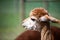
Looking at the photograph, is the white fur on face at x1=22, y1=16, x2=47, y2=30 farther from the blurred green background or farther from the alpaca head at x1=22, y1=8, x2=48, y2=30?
the blurred green background

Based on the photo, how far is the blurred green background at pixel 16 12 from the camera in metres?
1.64

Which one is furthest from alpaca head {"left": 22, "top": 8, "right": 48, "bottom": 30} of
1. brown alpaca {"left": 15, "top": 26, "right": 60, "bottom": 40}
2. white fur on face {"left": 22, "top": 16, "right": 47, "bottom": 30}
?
brown alpaca {"left": 15, "top": 26, "right": 60, "bottom": 40}

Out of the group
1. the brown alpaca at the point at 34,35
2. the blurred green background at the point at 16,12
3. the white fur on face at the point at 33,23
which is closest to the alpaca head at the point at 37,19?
the white fur on face at the point at 33,23

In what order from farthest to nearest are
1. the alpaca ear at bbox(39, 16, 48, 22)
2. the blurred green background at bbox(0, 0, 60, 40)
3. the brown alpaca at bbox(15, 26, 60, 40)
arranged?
the blurred green background at bbox(0, 0, 60, 40), the brown alpaca at bbox(15, 26, 60, 40), the alpaca ear at bbox(39, 16, 48, 22)

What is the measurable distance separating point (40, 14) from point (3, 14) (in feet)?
2.54

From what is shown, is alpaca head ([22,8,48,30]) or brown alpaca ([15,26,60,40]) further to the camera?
brown alpaca ([15,26,60,40])

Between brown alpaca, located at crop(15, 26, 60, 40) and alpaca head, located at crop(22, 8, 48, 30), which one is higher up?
alpaca head, located at crop(22, 8, 48, 30)

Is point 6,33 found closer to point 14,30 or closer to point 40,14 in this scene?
point 14,30

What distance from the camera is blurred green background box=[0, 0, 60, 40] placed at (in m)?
1.64

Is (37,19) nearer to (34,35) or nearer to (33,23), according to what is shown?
(33,23)

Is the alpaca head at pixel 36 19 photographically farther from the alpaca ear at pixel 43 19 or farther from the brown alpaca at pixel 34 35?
the brown alpaca at pixel 34 35

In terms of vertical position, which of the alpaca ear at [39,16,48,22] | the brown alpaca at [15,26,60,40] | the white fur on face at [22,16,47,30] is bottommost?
the brown alpaca at [15,26,60,40]

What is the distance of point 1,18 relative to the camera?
5.61 ft

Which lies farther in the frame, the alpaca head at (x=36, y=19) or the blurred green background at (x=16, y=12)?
the blurred green background at (x=16, y=12)
